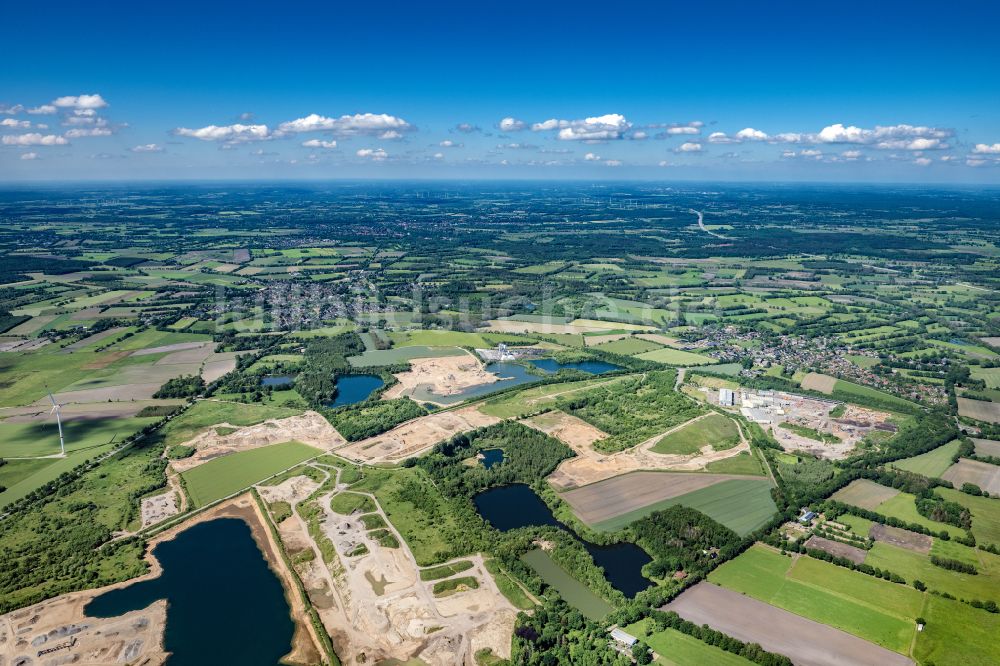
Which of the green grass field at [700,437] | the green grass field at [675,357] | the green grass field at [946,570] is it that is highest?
the green grass field at [675,357]

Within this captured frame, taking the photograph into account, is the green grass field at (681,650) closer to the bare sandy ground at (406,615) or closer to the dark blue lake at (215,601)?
the bare sandy ground at (406,615)

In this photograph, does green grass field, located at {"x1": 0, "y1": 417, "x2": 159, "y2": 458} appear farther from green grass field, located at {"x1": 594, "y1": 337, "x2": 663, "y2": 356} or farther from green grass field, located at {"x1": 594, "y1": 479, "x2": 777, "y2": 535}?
green grass field, located at {"x1": 594, "y1": 337, "x2": 663, "y2": 356}

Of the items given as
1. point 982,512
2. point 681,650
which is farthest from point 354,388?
point 982,512

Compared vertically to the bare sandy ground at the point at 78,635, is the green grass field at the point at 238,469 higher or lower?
higher

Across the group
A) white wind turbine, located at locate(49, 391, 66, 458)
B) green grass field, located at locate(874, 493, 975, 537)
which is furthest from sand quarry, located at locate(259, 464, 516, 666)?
green grass field, located at locate(874, 493, 975, 537)

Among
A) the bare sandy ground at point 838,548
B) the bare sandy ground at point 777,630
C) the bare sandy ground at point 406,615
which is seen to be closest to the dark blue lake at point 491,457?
the bare sandy ground at point 406,615

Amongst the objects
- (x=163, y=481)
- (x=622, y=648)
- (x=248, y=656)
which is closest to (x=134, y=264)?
(x=163, y=481)

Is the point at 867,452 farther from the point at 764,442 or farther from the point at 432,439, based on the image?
the point at 432,439
